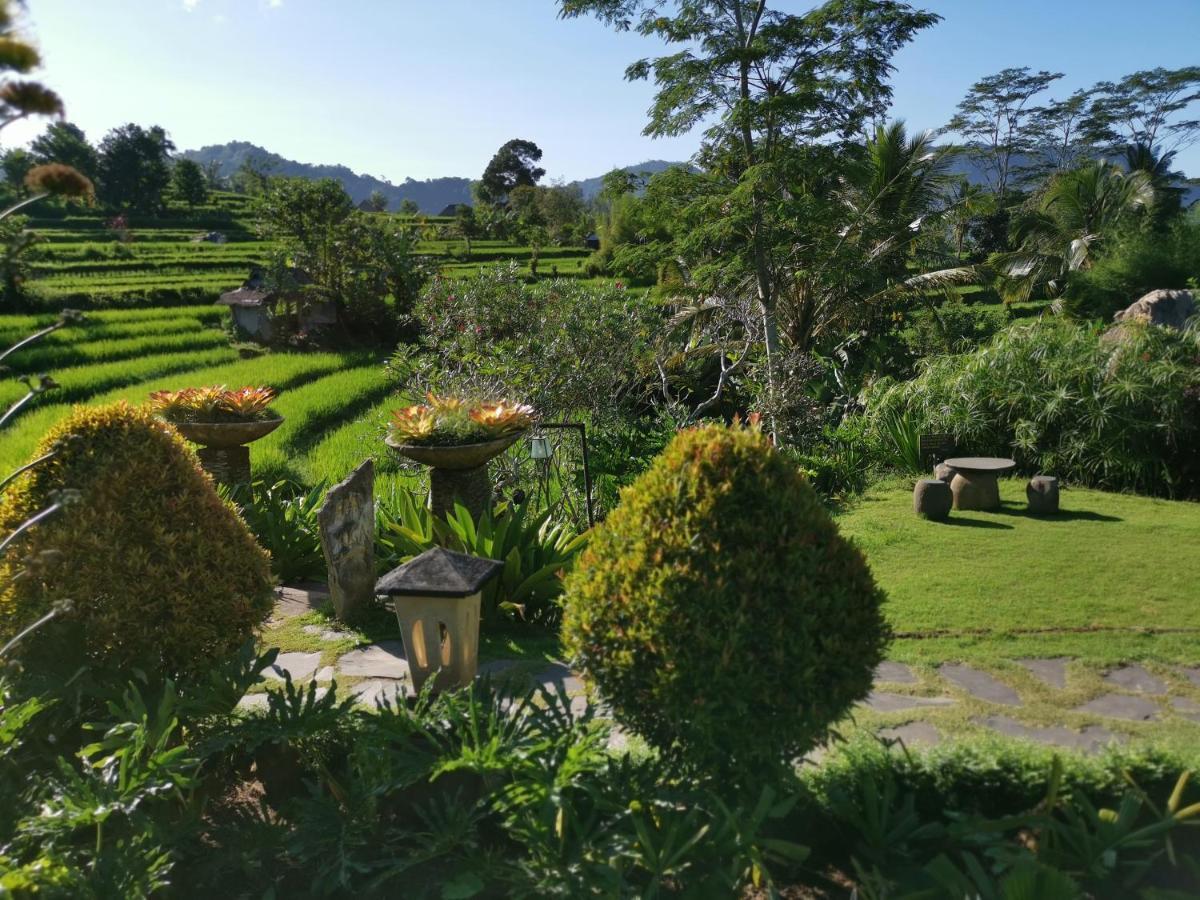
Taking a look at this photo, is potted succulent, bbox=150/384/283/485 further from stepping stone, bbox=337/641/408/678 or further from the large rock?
the large rock

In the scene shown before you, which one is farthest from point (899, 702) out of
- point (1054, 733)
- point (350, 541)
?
point (350, 541)

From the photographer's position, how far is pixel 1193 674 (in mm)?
4121

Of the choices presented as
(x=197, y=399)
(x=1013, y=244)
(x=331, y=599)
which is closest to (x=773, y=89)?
(x=197, y=399)

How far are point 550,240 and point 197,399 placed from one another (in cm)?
4132

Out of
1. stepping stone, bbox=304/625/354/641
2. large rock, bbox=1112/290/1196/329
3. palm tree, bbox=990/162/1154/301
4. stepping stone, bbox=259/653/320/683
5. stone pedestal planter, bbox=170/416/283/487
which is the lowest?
stepping stone, bbox=304/625/354/641

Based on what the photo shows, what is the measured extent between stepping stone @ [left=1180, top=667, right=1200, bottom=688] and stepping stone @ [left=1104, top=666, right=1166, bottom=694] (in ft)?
0.51

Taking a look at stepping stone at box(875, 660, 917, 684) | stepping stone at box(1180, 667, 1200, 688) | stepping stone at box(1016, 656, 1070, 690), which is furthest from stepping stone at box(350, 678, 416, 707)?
stepping stone at box(1180, 667, 1200, 688)

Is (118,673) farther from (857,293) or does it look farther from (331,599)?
(857,293)

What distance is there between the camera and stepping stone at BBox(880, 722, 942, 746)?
3393mm

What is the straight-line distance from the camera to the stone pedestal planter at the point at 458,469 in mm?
5605

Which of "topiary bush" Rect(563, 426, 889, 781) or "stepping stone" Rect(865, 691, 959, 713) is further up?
"topiary bush" Rect(563, 426, 889, 781)

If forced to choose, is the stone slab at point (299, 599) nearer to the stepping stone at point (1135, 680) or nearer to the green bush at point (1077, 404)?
the stepping stone at point (1135, 680)

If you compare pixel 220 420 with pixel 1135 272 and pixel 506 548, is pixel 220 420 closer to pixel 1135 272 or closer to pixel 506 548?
pixel 506 548

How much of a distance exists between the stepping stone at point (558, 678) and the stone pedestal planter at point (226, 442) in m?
3.54
